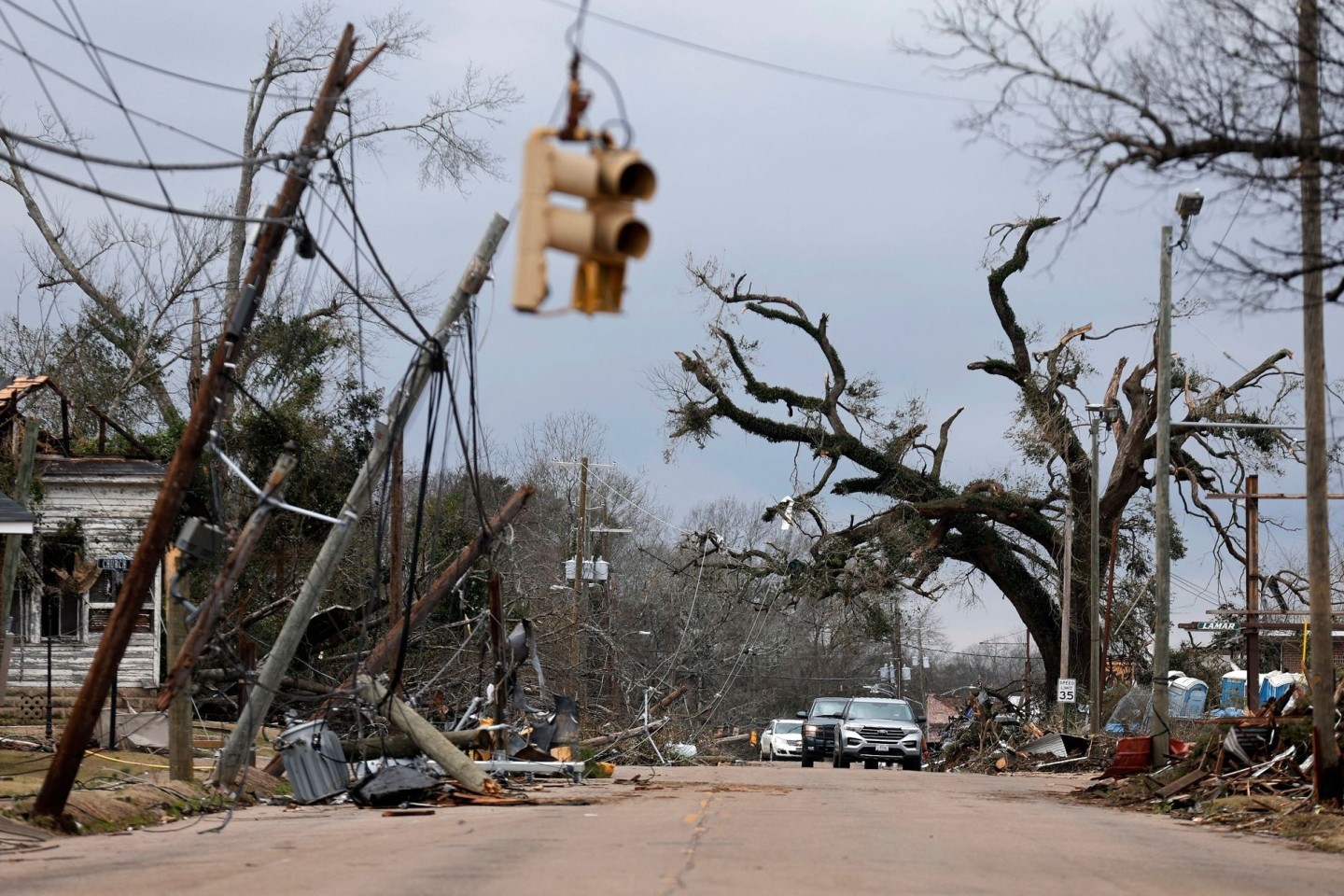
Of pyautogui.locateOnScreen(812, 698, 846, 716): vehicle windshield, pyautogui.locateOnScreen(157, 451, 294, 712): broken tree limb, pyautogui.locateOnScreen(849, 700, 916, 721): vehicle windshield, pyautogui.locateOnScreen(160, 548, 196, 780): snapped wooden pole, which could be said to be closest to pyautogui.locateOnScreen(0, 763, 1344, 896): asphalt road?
pyautogui.locateOnScreen(160, 548, 196, 780): snapped wooden pole

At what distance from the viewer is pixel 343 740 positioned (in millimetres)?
23312

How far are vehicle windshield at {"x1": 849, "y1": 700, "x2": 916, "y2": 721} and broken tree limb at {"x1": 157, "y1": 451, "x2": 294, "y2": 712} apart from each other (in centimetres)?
2437

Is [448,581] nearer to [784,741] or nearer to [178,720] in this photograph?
[178,720]

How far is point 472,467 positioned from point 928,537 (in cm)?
2326

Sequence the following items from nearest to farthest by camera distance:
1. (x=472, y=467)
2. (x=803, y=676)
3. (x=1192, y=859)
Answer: (x=1192, y=859), (x=472, y=467), (x=803, y=676)

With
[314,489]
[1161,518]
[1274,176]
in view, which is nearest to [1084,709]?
[1161,518]

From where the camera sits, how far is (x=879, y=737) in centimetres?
Answer: 3781

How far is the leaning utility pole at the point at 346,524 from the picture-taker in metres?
18.5

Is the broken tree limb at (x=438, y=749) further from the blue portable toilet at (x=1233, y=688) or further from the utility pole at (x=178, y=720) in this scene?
the blue portable toilet at (x=1233, y=688)

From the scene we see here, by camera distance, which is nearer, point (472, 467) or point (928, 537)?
point (472, 467)

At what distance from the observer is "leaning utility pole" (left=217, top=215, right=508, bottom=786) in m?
18.5

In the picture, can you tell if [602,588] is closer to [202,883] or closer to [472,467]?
[472,467]

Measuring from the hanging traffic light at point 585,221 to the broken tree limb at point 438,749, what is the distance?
1433 cm

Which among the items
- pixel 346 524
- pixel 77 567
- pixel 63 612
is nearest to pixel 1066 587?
pixel 77 567
